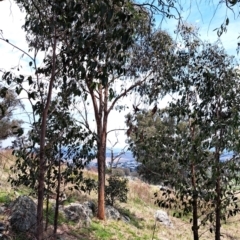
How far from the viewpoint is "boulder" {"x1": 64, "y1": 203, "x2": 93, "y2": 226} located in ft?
35.0

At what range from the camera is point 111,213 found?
12.8m

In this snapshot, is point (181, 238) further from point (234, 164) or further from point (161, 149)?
point (234, 164)

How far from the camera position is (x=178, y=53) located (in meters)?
7.88

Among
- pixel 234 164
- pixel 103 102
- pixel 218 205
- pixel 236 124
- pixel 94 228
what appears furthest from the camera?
pixel 103 102

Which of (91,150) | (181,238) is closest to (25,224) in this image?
(91,150)

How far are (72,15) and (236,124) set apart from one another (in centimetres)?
281

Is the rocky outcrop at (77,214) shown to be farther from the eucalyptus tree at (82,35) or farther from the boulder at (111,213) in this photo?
the eucalyptus tree at (82,35)

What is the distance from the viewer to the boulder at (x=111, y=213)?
12608 mm

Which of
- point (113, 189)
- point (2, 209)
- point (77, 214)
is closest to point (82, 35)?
point (2, 209)

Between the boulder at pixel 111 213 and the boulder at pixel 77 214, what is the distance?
1346 mm

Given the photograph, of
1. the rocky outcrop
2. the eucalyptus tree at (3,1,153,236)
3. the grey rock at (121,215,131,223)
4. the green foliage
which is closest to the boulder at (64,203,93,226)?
the rocky outcrop

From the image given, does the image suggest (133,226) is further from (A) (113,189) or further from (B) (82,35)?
(B) (82,35)

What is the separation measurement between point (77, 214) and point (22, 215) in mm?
3278

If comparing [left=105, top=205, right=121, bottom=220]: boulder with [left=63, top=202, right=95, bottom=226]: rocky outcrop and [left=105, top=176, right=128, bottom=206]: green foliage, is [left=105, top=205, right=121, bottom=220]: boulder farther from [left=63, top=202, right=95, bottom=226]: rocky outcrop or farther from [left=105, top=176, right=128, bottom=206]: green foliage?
[left=63, top=202, right=95, bottom=226]: rocky outcrop
